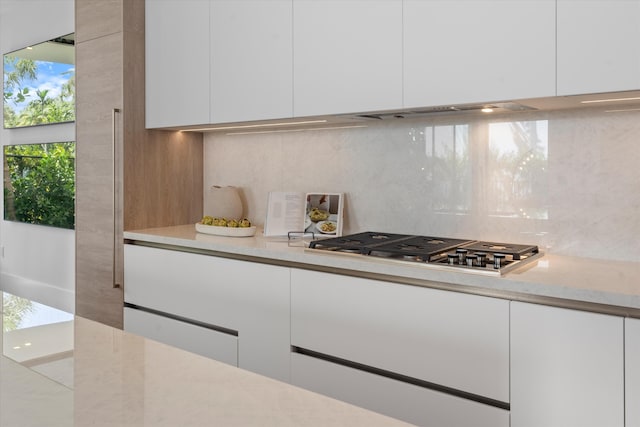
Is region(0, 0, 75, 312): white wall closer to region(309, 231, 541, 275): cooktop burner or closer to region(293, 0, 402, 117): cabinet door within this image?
region(293, 0, 402, 117): cabinet door

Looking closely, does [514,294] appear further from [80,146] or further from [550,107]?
[80,146]

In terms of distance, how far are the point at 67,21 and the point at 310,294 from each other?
345 centimetres

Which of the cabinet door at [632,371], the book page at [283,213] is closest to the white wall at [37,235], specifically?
the book page at [283,213]

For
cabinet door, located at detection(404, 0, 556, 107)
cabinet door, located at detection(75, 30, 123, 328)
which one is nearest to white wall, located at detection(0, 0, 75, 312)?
cabinet door, located at detection(75, 30, 123, 328)

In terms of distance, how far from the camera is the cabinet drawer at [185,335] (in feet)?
8.78

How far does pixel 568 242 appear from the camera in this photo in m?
2.27

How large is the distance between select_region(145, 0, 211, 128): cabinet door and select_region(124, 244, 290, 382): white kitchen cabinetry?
0.79m

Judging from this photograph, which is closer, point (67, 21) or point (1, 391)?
point (1, 391)

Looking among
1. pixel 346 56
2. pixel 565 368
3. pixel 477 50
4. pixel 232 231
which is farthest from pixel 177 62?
pixel 565 368

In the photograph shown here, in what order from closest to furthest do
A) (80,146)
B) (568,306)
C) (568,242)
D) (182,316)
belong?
(568,306), (568,242), (182,316), (80,146)

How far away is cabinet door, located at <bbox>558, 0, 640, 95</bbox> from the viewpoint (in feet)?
5.72

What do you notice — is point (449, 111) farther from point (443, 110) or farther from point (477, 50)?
point (477, 50)

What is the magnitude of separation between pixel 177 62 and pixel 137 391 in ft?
8.64

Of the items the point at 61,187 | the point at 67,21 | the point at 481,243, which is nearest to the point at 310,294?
the point at 481,243
